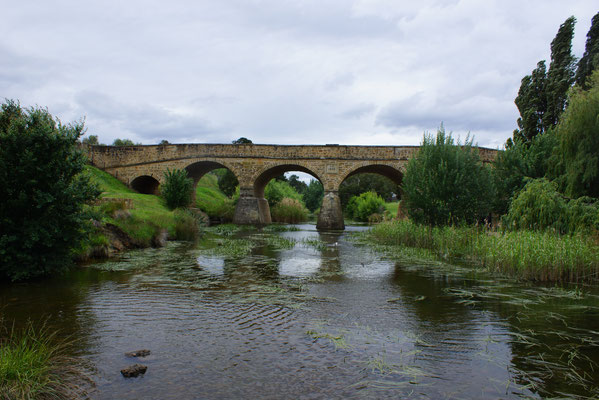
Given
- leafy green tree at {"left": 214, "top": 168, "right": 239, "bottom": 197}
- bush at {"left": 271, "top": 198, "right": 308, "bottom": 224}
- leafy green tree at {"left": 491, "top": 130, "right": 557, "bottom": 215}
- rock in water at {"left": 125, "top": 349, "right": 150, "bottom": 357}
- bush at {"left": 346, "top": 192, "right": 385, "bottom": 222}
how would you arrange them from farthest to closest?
leafy green tree at {"left": 214, "top": 168, "right": 239, "bottom": 197} < bush at {"left": 346, "top": 192, "right": 385, "bottom": 222} < bush at {"left": 271, "top": 198, "right": 308, "bottom": 224} < leafy green tree at {"left": 491, "top": 130, "right": 557, "bottom": 215} < rock in water at {"left": 125, "top": 349, "right": 150, "bottom": 357}

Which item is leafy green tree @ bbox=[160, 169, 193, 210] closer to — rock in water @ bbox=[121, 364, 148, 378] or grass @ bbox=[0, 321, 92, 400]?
grass @ bbox=[0, 321, 92, 400]

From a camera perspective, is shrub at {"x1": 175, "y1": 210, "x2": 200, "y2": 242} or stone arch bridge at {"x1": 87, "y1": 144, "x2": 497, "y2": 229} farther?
stone arch bridge at {"x1": 87, "y1": 144, "x2": 497, "y2": 229}

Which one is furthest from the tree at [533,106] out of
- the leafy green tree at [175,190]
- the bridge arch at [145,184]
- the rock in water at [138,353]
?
the rock in water at [138,353]

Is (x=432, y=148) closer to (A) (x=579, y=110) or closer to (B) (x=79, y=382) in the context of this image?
(A) (x=579, y=110)

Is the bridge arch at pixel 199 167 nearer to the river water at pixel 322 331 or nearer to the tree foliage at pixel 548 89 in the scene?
the tree foliage at pixel 548 89

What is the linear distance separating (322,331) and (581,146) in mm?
11529

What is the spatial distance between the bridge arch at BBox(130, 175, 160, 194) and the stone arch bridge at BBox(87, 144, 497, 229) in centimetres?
9

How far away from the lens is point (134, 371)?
157 inches

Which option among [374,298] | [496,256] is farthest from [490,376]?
[496,256]

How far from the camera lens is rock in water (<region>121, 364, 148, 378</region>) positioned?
3.96 meters

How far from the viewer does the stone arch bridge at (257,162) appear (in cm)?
3094

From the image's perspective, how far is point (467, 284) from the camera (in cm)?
853

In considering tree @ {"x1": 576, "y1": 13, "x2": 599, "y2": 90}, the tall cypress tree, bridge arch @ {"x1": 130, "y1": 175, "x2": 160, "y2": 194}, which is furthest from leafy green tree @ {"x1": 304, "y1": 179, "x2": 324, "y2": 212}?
tree @ {"x1": 576, "y1": 13, "x2": 599, "y2": 90}

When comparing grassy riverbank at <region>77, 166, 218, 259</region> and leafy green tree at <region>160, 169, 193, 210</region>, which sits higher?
leafy green tree at <region>160, 169, 193, 210</region>
